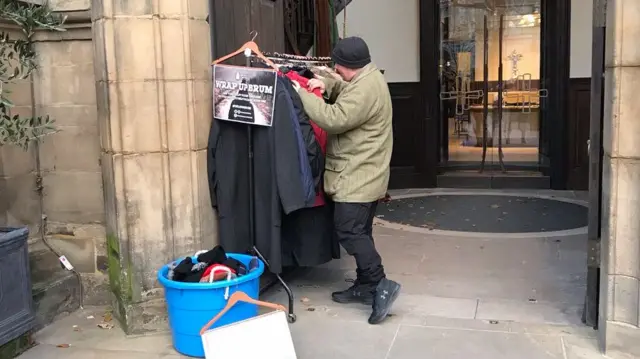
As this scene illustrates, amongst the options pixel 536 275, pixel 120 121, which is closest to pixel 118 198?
pixel 120 121

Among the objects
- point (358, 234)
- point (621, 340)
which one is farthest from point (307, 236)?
point (621, 340)

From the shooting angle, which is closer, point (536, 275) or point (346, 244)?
point (346, 244)

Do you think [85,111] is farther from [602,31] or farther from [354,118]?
[602,31]

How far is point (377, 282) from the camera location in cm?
444

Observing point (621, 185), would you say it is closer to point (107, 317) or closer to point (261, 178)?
point (261, 178)

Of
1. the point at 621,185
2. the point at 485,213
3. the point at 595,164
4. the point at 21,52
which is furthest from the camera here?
the point at 485,213

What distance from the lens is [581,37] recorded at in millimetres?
8680

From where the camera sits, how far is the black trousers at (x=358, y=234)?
432 centimetres

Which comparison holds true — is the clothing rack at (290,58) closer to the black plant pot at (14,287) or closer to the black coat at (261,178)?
the black coat at (261,178)

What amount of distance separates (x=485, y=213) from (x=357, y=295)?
3407 millimetres

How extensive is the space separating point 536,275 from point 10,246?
3.62m

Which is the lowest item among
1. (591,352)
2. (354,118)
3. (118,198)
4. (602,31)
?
(591,352)

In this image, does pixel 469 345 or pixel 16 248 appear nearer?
pixel 16 248

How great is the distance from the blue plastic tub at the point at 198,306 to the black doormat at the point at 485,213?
140 inches
